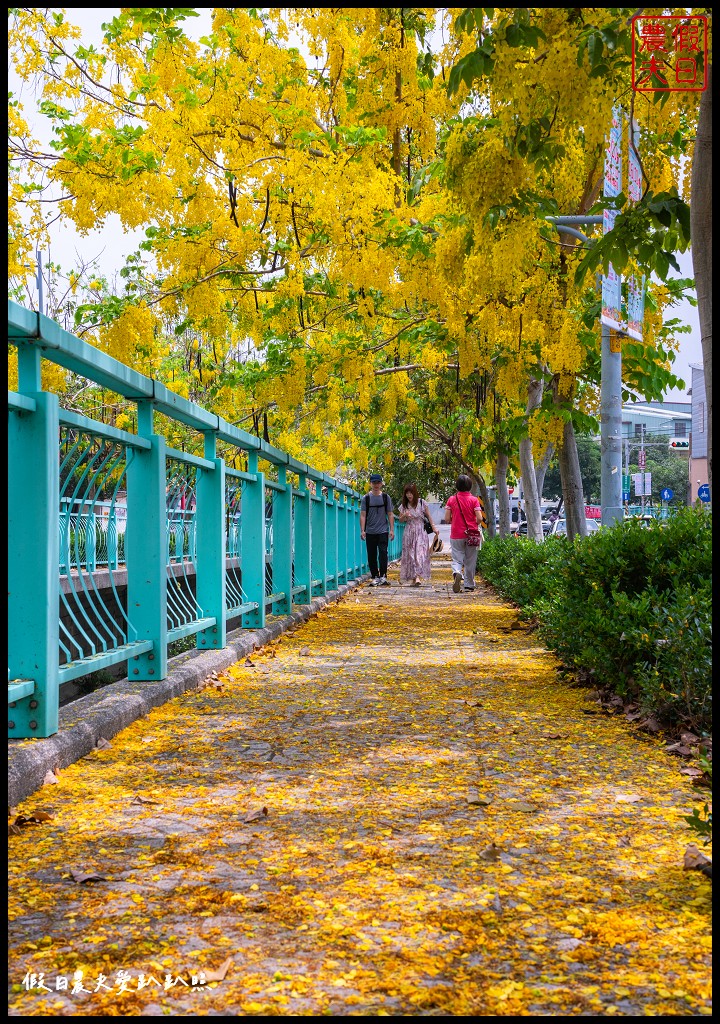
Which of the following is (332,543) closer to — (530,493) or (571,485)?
(530,493)

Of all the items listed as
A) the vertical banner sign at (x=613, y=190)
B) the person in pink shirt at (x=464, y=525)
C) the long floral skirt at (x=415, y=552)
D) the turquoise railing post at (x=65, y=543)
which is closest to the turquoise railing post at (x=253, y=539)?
the vertical banner sign at (x=613, y=190)

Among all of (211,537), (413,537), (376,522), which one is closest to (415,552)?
(413,537)

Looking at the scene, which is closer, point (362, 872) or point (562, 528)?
point (362, 872)

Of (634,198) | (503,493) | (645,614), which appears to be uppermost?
(634,198)

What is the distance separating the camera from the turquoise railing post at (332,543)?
16.5 meters

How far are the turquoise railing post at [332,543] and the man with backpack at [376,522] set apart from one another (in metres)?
0.53

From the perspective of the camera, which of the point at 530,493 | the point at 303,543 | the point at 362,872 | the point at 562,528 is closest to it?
the point at 362,872

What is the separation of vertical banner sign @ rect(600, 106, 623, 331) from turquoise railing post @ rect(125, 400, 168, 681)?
256cm

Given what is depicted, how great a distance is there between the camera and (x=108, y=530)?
640cm

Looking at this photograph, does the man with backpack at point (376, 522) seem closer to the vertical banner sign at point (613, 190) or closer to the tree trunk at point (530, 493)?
the tree trunk at point (530, 493)

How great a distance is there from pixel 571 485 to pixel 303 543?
3.59 meters

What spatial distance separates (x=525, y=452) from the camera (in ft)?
46.0

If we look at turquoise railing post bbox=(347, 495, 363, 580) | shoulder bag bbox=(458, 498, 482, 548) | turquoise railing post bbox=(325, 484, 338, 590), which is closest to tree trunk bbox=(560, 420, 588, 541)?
shoulder bag bbox=(458, 498, 482, 548)

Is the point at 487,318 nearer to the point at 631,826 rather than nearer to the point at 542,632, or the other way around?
the point at 542,632
